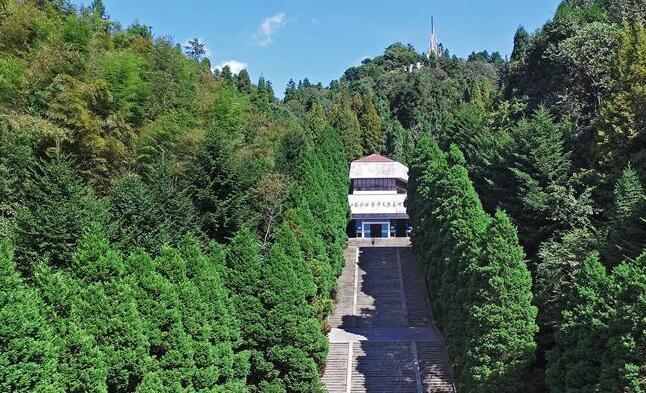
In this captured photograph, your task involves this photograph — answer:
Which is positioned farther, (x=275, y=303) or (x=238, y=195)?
(x=238, y=195)

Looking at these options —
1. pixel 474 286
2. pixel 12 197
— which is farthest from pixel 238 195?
pixel 474 286

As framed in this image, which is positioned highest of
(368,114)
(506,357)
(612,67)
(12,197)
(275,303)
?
(368,114)

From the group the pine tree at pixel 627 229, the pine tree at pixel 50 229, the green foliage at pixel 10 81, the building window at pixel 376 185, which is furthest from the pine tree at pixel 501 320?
the building window at pixel 376 185

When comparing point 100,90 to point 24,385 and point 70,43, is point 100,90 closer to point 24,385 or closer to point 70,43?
point 70,43

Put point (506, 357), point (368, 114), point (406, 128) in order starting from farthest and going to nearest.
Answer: point (406, 128), point (368, 114), point (506, 357)

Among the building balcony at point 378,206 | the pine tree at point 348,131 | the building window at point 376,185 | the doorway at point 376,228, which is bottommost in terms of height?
the doorway at point 376,228

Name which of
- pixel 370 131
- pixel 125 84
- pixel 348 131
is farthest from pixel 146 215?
pixel 370 131

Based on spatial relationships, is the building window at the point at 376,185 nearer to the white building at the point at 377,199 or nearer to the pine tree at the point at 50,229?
the white building at the point at 377,199
